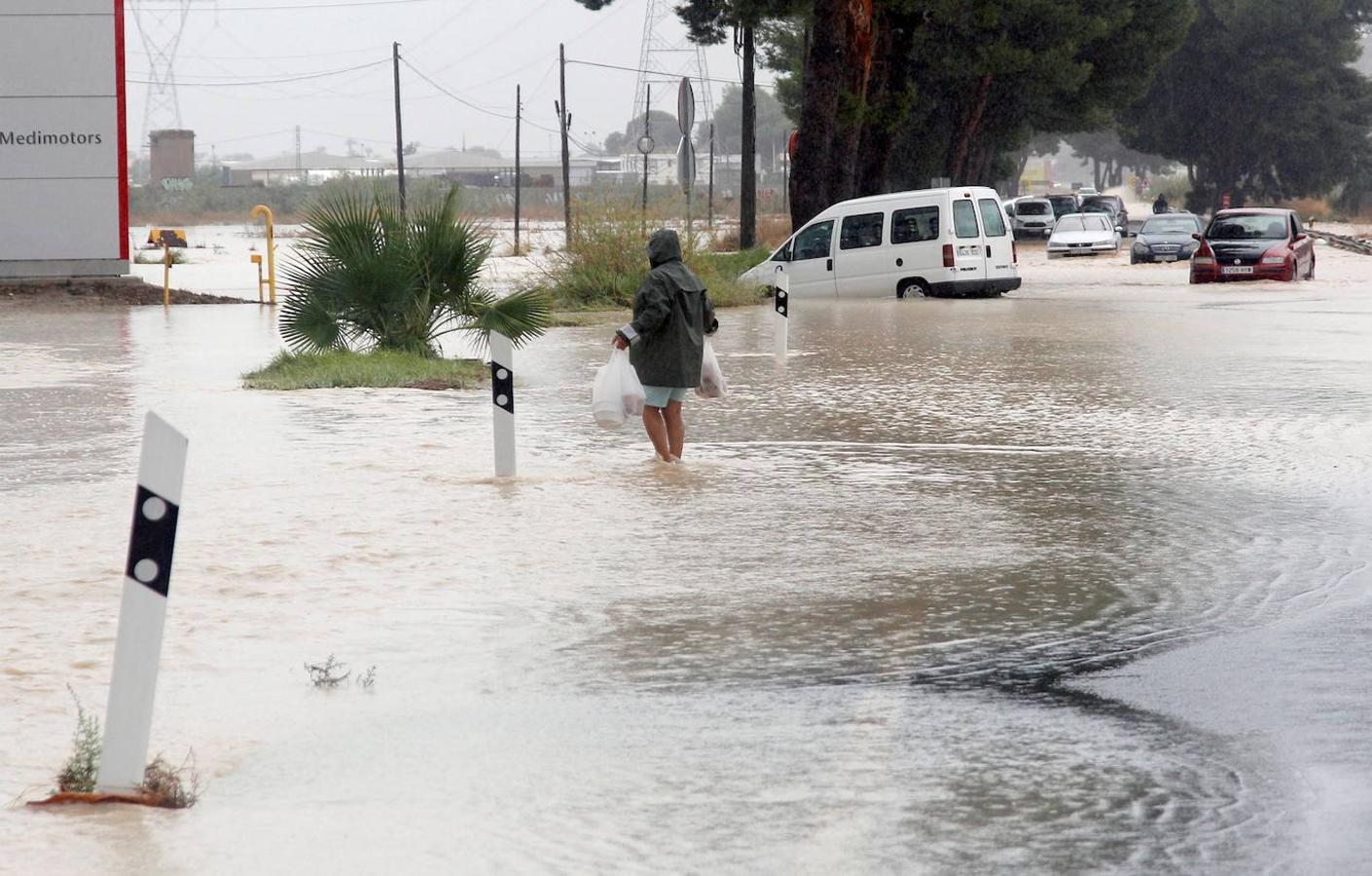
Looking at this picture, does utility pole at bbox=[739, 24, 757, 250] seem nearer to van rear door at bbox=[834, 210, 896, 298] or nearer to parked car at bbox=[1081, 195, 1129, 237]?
van rear door at bbox=[834, 210, 896, 298]

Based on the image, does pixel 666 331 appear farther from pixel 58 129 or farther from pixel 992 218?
pixel 58 129

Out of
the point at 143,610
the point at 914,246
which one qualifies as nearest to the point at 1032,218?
the point at 914,246

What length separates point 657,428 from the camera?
11.3 m

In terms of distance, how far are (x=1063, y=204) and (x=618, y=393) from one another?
2193 inches

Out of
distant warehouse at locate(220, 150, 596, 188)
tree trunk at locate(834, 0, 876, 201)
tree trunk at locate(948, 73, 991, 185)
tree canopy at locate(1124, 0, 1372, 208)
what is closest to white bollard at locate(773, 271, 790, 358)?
tree trunk at locate(834, 0, 876, 201)

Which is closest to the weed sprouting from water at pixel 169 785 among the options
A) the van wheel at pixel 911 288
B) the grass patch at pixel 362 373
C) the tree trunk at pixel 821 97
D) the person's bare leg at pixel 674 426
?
the person's bare leg at pixel 674 426

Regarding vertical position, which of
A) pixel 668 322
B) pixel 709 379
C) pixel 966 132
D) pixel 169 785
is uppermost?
pixel 966 132

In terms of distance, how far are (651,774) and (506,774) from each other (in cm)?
40

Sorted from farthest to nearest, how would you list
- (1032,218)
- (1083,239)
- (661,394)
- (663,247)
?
1. (1032,218)
2. (1083,239)
3. (661,394)
4. (663,247)

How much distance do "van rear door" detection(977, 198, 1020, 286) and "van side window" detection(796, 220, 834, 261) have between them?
2.42 m

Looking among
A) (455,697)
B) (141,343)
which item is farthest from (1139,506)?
(141,343)

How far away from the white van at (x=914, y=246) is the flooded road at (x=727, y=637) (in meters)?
14.0

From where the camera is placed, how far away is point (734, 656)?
6602 mm

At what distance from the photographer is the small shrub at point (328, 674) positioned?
20.2 ft
